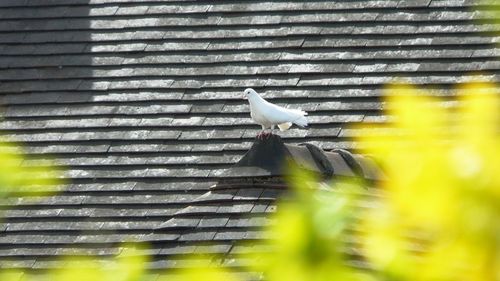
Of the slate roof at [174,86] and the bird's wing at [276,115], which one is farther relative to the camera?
the slate roof at [174,86]

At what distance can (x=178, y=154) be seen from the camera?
420 inches

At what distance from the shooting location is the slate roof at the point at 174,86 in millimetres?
10250

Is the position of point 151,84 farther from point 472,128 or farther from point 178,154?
point 472,128

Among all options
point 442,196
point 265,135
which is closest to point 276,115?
point 265,135

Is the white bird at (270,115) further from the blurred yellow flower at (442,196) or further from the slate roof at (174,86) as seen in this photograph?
the blurred yellow flower at (442,196)

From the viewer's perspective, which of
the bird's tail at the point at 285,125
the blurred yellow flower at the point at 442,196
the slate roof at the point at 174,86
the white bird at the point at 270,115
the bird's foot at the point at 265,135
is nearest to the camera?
the blurred yellow flower at the point at 442,196

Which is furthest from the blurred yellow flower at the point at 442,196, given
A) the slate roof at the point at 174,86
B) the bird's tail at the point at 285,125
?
the bird's tail at the point at 285,125

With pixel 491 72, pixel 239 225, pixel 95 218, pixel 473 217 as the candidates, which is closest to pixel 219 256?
pixel 239 225

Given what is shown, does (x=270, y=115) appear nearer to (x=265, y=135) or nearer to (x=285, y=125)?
(x=285, y=125)

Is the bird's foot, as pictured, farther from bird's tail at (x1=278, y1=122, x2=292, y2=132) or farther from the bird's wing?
bird's tail at (x1=278, y1=122, x2=292, y2=132)

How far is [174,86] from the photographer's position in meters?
11.3

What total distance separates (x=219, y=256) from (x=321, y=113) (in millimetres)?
2187

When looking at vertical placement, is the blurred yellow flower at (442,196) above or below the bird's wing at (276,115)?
below

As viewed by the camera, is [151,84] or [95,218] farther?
[151,84]
